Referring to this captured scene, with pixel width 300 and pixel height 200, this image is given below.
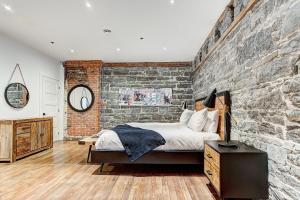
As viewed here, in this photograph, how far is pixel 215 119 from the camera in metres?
4.00

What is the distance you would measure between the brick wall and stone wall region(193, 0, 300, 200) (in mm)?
5211

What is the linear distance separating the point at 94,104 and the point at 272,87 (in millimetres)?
6216

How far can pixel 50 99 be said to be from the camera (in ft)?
23.0

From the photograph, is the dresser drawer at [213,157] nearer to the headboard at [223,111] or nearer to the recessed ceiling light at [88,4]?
the headboard at [223,111]

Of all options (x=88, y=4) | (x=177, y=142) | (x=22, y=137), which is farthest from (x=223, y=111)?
(x=22, y=137)

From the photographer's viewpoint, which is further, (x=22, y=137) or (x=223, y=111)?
(x=22, y=137)

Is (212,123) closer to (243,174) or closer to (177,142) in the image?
(177,142)

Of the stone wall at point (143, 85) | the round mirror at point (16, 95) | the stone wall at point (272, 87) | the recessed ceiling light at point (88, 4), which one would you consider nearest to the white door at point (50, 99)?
the round mirror at point (16, 95)

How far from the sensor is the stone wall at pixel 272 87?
1844 mm

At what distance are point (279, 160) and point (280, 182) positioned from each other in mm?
201

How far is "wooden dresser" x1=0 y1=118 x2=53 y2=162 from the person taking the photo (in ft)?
14.7

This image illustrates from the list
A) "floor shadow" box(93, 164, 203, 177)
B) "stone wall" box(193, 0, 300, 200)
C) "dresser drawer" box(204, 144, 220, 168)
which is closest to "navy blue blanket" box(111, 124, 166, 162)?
"floor shadow" box(93, 164, 203, 177)

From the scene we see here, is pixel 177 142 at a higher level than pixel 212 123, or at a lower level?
lower

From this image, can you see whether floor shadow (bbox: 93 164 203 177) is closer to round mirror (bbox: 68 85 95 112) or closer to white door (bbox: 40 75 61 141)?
white door (bbox: 40 75 61 141)
